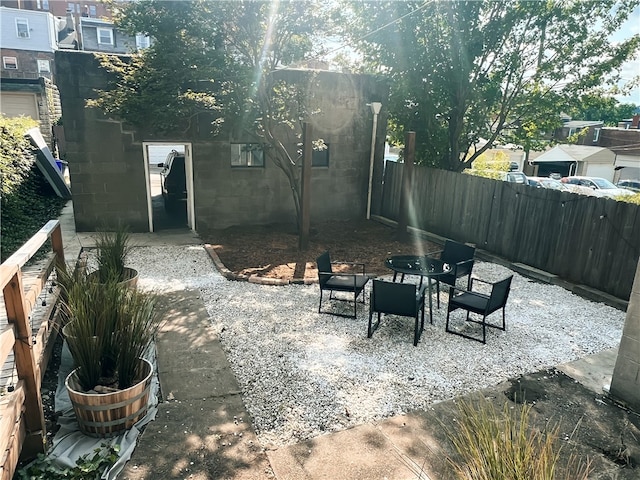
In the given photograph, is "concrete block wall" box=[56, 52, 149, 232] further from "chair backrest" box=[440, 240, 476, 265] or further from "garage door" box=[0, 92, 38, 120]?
"garage door" box=[0, 92, 38, 120]

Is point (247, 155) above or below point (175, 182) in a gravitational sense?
above

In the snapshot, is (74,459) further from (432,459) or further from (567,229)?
(567,229)

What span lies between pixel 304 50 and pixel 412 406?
24.2 feet

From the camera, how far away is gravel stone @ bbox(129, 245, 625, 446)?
155 inches

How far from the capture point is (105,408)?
329 cm

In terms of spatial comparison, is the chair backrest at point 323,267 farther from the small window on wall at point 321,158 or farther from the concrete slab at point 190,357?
the small window on wall at point 321,158

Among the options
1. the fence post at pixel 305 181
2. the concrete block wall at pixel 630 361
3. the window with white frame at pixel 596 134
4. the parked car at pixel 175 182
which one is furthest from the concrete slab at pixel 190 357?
the window with white frame at pixel 596 134

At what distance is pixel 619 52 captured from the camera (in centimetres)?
991

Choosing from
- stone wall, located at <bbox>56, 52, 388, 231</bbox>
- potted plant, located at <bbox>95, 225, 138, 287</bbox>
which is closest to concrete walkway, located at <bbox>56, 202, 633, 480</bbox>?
potted plant, located at <bbox>95, 225, 138, 287</bbox>

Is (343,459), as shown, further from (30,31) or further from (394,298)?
(30,31)

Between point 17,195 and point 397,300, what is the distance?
306 inches

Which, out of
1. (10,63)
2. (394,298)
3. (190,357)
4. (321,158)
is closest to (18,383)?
(190,357)

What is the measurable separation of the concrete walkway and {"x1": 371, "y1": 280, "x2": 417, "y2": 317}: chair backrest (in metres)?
1.25

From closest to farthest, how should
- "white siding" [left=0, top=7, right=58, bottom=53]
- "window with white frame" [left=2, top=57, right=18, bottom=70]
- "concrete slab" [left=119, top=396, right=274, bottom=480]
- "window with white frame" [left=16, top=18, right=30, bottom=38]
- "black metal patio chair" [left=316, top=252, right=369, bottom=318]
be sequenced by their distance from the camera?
"concrete slab" [left=119, top=396, right=274, bottom=480], "black metal patio chair" [left=316, top=252, right=369, bottom=318], "white siding" [left=0, top=7, right=58, bottom=53], "window with white frame" [left=16, top=18, right=30, bottom=38], "window with white frame" [left=2, top=57, right=18, bottom=70]
